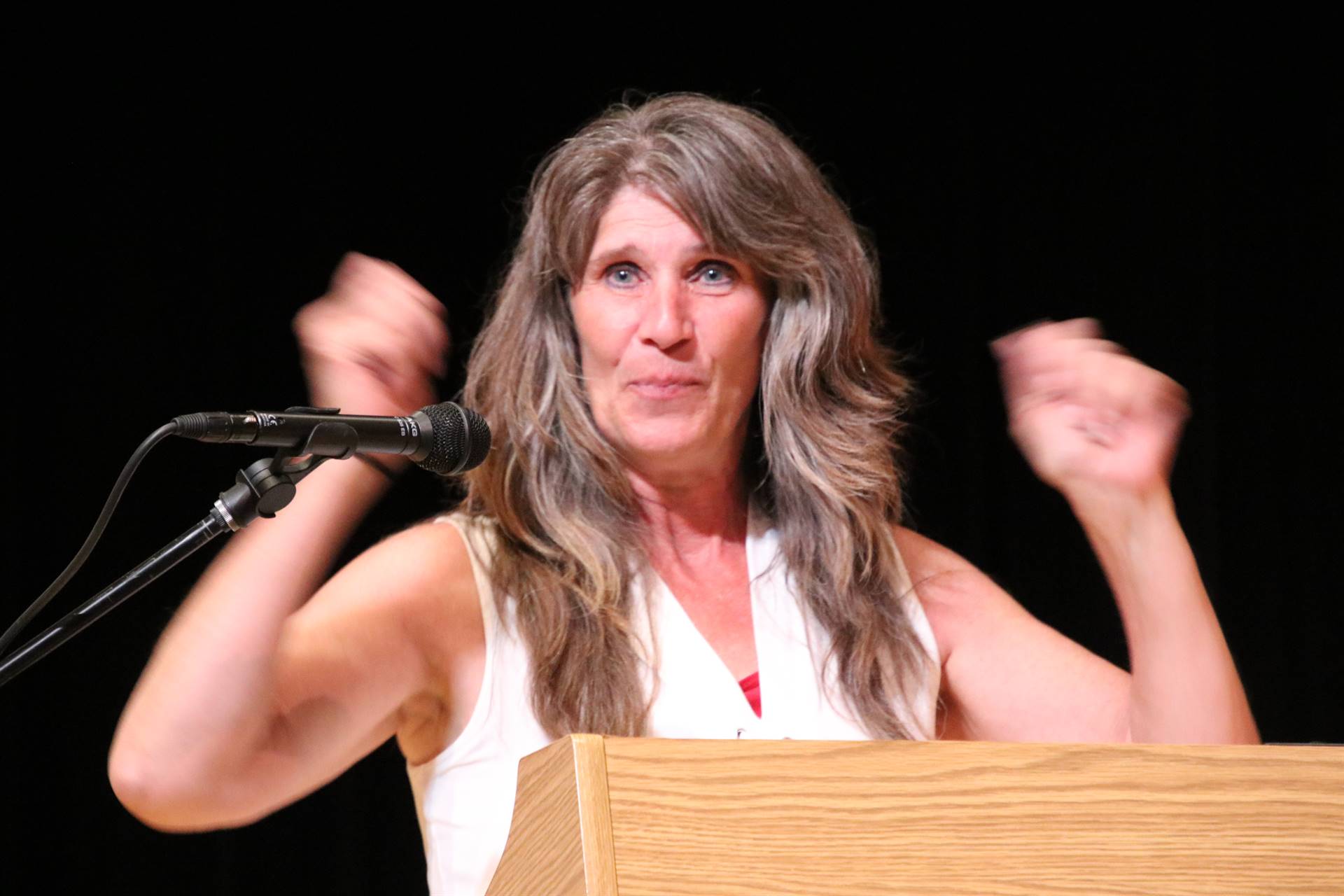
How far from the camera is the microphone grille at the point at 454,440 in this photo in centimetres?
126

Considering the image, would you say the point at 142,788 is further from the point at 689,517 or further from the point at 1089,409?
the point at 1089,409

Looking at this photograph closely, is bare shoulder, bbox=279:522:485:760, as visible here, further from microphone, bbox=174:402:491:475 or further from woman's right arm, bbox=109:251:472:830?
microphone, bbox=174:402:491:475

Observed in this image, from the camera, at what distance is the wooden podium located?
1.02m

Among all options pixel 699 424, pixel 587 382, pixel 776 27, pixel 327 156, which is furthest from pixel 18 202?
pixel 776 27

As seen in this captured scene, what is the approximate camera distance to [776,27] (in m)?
3.38

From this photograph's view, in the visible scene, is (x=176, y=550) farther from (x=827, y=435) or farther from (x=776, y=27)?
(x=776, y=27)

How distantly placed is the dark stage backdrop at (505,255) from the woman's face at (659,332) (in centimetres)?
77

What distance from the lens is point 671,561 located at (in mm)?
2121

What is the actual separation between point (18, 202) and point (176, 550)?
1.73 m

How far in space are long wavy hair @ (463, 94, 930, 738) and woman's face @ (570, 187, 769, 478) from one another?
0.03 m

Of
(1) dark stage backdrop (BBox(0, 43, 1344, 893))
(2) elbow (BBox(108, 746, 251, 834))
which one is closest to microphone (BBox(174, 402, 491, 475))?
(2) elbow (BBox(108, 746, 251, 834))

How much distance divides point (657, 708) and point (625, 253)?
0.61 meters

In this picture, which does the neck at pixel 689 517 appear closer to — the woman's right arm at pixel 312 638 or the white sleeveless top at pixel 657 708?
the white sleeveless top at pixel 657 708

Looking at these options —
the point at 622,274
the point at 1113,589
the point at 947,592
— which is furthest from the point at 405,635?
the point at 1113,589
